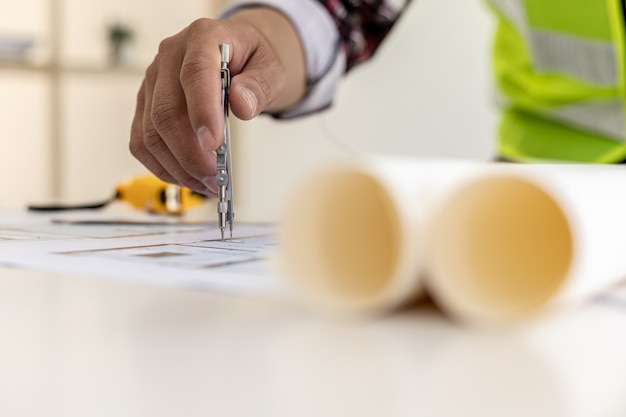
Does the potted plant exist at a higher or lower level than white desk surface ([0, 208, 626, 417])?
higher

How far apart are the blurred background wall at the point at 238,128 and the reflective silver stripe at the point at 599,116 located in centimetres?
96

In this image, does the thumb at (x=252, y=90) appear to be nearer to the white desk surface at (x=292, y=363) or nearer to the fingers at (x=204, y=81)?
the fingers at (x=204, y=81)

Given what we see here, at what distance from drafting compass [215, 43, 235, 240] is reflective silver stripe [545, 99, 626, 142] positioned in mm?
676

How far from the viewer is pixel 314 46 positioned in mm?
917

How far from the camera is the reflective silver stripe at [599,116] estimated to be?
101cm

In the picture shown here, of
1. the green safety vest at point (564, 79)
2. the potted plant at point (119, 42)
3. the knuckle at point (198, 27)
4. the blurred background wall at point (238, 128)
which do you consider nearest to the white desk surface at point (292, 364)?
the knuckle at point (198, 27)

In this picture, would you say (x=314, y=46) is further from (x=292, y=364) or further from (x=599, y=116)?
(x=292, y=364)

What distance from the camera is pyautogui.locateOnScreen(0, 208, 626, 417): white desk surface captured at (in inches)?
8.1

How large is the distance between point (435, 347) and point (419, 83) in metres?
1.95

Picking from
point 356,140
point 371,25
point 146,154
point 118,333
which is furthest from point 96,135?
point 118,333

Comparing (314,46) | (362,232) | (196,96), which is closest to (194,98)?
(196,96)

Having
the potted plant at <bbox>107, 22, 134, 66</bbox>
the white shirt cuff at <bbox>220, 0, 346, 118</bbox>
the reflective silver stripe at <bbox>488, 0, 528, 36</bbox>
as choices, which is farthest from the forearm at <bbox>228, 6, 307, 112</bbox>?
the potted plant at <bbox>107, 22, 134, 66</bbox>

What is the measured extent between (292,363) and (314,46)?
2.37 ft

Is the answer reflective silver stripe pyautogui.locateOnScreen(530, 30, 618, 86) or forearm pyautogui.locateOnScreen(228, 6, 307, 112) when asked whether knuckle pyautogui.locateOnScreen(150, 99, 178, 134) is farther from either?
reflective silver stripe pyautogui.locateOnScreen(530, 30, 618, 86)
